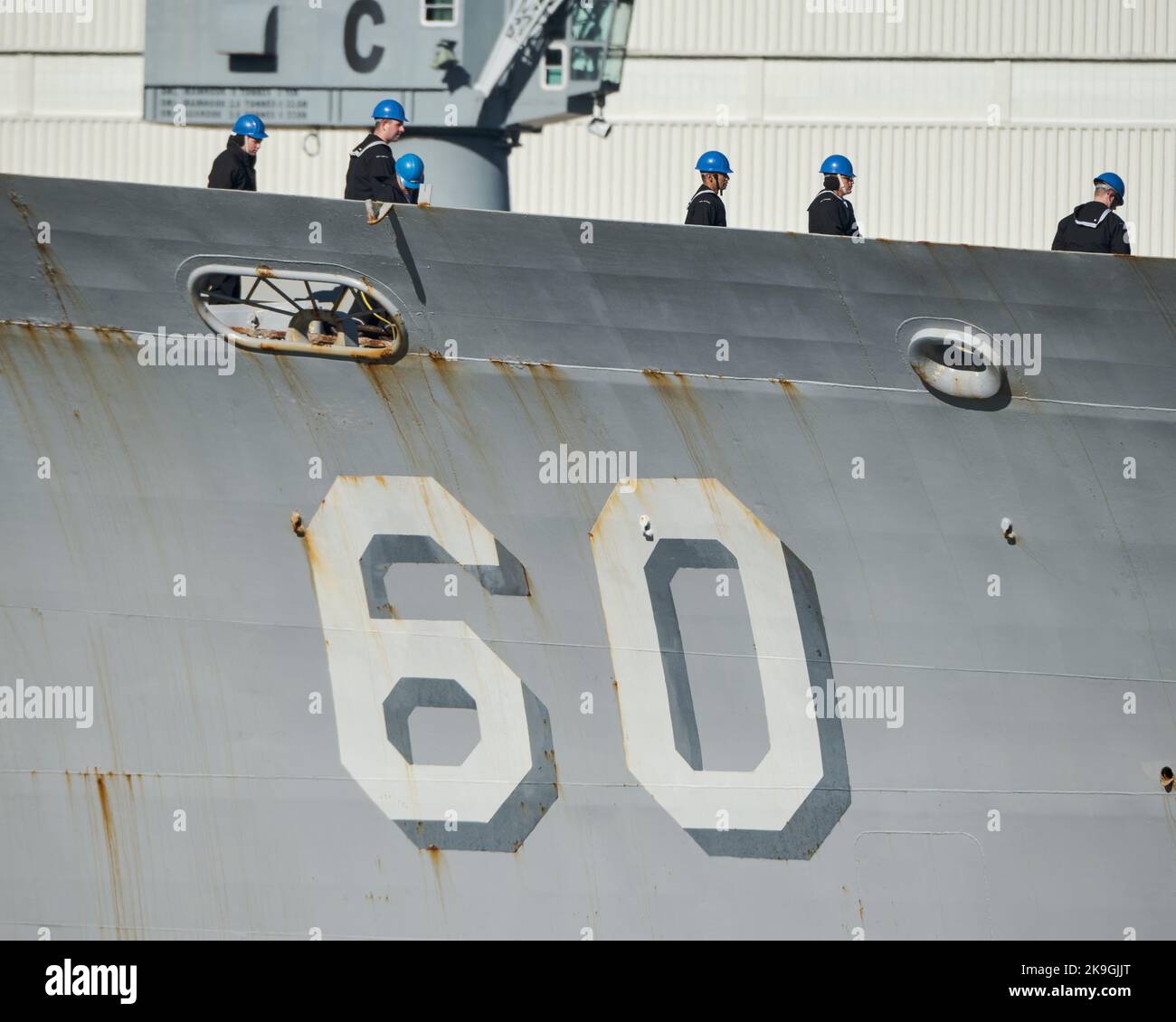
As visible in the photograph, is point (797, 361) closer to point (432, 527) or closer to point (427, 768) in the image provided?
point (432, 527)

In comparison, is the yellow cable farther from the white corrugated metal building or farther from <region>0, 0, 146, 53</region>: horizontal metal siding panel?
→ <region>0, 0, 146, 53</region>: horizontal metal siding panel

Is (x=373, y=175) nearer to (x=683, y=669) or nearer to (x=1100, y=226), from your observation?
(x=683, y=669)

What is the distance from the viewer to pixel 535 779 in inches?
242

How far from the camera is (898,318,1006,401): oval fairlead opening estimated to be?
6.11m

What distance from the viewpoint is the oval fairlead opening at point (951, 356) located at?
6113 millimetres

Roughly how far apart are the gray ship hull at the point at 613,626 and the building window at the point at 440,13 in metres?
4.25

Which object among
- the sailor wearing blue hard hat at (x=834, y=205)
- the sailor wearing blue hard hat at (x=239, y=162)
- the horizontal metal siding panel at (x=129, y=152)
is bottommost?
the sailor wearing blue hard hat at (x=834, y=205)

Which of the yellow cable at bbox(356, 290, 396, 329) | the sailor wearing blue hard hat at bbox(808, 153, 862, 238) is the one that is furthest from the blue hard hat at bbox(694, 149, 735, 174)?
the yellow cable at bbox(356, 290, 396, 329)

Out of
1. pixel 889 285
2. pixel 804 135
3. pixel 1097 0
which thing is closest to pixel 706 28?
pixel 804 135

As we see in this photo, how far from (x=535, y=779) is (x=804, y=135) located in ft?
56.9

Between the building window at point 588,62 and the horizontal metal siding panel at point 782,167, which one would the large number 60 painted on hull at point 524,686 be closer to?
the building window at point 588,62

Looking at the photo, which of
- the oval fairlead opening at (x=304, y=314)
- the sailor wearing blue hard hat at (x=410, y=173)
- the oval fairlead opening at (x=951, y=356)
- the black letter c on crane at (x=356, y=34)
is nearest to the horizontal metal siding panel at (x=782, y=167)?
the black letter c on crane at (x=356, y=34)

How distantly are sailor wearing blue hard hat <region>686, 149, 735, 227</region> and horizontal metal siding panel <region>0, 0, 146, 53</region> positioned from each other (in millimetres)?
16281

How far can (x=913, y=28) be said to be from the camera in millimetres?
21062
